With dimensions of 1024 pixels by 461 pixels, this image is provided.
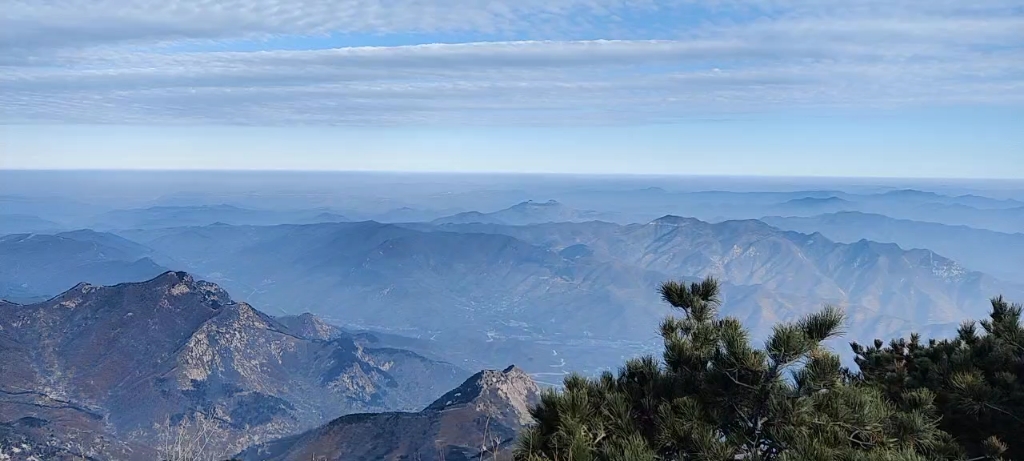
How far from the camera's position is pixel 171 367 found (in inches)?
5773

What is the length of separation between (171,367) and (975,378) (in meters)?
159

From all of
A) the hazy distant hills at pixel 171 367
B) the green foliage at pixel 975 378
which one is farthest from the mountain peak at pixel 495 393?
the green foliage at pixel 975 378

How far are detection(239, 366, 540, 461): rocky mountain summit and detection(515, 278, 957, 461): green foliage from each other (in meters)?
69.2

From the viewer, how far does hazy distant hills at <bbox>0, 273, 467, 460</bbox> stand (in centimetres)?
12850

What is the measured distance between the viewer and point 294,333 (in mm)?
191750

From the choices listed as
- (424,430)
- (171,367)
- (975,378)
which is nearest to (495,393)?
(424,430)

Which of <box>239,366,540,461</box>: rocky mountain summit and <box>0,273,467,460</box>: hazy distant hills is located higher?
<box>239,366,540,461</box>: rocky mountain summit

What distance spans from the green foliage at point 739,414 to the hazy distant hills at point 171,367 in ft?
384

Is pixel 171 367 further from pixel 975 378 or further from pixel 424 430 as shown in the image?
pixel 975 378

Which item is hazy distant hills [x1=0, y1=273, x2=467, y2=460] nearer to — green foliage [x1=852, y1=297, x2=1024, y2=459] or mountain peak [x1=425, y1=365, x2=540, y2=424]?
mountain peak [x1=425, y1=365, x2=540, y2=424]

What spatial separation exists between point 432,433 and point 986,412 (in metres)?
84.4

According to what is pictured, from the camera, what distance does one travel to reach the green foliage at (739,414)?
7020 mm

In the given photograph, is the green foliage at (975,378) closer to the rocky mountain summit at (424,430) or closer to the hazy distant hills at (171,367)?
the rocky mountain summit at (424,430)

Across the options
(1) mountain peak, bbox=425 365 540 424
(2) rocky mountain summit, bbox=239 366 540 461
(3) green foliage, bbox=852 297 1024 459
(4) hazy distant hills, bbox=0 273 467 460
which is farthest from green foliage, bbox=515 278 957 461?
(4) hazy distant hills, bbox=0 273 467 460
